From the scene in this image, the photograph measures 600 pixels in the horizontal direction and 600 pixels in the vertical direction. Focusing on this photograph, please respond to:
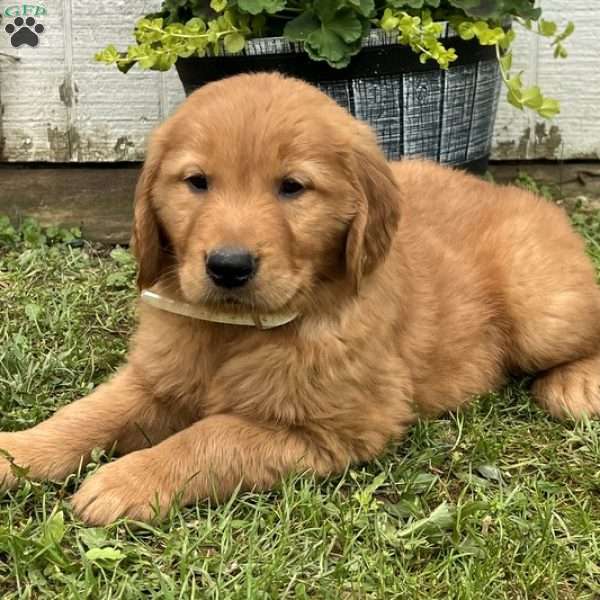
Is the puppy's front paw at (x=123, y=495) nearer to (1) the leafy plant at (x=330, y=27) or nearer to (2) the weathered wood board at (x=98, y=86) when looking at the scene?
(1) the leafy plant at (x=330, y=27)

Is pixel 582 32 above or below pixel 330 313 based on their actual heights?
above

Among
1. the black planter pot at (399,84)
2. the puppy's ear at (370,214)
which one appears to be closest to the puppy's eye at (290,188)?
the puppy's ear at (370,214)

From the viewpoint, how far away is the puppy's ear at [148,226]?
9.07 ft

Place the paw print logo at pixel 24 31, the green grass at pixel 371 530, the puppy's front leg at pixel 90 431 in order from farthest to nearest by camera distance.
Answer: the paw print logo at pixel 24 31 → the puppy's front leg at pixel 90 431 → the green grass at pixel 371 530

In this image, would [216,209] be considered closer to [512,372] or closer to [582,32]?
[512,372]

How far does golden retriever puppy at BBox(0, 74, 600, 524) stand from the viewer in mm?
2518

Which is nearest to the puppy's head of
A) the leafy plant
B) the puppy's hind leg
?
the puppy's hind leg

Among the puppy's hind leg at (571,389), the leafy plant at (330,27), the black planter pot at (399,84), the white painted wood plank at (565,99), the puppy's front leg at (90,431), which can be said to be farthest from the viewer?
the white painted wood plank at (565,99)

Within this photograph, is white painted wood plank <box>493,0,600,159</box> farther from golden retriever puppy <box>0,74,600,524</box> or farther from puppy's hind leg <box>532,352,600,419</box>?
golden retriever puppy <box>0,74,600,524</box>

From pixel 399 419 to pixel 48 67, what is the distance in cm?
323

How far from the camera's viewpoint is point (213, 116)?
2.57 meters

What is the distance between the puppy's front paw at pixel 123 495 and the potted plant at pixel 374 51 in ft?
6.94

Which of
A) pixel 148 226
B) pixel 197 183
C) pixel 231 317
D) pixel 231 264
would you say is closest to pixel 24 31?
pixel 148 226

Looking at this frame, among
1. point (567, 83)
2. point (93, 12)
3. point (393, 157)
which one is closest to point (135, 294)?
point (393, 157)
